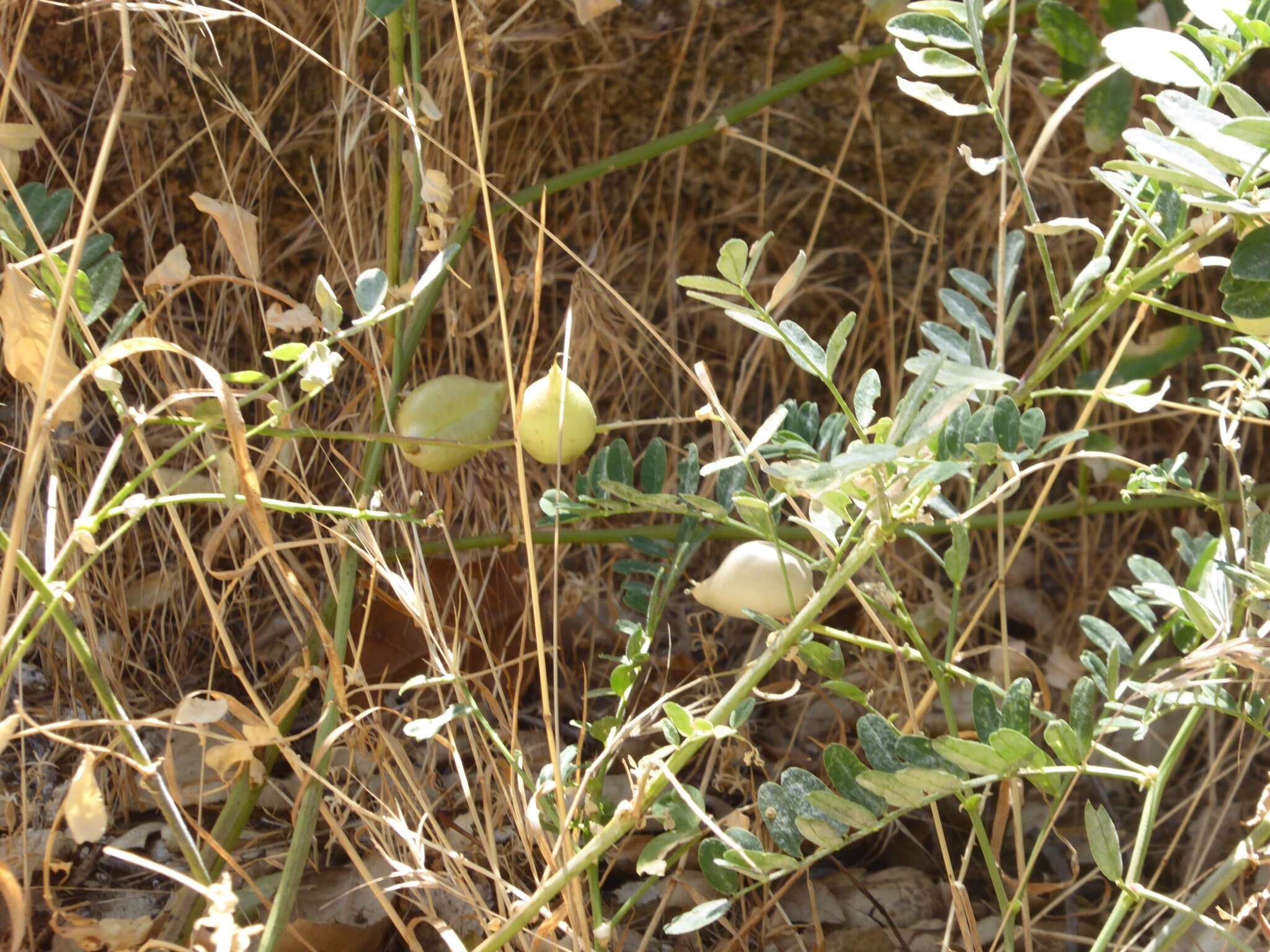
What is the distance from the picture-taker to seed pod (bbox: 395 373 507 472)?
730mm

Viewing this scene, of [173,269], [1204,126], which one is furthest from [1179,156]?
[173,269]

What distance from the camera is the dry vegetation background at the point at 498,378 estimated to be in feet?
2.66

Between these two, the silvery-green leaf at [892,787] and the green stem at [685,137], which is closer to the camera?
the silvery-green leaf at [892,787]

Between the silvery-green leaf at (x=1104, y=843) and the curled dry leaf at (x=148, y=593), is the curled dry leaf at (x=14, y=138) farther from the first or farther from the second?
the silvery-green leaf at (x=1104, y=843)

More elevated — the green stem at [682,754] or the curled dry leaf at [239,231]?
the curled dry leaf at [239,231]

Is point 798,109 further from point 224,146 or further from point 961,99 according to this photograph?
point 224,146

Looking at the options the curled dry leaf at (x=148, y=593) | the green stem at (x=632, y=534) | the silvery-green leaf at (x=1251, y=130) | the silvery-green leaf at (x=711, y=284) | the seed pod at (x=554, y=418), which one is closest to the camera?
the silvery-green leaf at (x=1251, y=130)

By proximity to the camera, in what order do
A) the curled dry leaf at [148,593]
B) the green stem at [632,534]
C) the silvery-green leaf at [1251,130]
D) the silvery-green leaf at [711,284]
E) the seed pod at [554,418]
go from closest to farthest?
1. the silvery-green leaf at [1251,130]
2. the silvery-green leaf at [711,284]
3. the seed pod at [554,418]
4. the green stem at [632,534]
5. the curled dry leaf at [148,593]

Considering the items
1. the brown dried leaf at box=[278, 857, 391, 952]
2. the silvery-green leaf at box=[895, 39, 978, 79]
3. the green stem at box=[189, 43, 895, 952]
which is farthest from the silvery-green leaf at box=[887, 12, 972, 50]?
the brown dried leaf at box=[278, 857, 391, 952]

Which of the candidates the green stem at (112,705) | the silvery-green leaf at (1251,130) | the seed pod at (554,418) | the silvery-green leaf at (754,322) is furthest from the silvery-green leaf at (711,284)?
the green stem at (112,705)

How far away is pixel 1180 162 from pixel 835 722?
A: 23.7 inches

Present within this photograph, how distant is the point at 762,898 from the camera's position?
816mm

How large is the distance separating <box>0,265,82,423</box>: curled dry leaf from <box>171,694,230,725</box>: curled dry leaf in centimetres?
15

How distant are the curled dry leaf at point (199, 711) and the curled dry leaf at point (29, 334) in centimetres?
15
